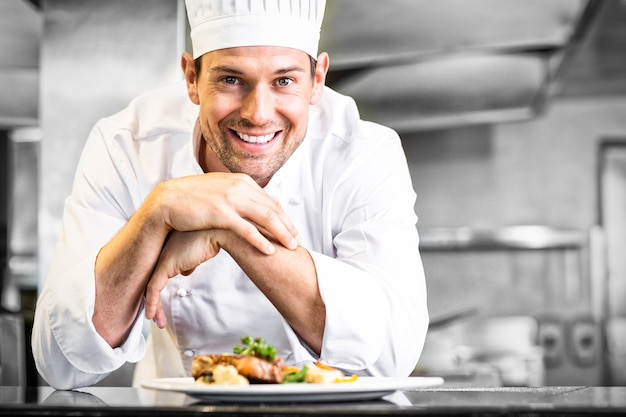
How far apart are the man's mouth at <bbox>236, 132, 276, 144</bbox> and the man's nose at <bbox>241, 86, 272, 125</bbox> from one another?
0.04 m

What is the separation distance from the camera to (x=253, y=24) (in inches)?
68.4

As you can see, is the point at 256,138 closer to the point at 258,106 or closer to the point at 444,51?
the point at 258,106

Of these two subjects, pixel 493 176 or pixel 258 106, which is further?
pixel 493 176

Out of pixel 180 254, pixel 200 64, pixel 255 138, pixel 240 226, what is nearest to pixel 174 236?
pixel 180 254

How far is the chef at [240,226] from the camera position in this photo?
57.4 inches

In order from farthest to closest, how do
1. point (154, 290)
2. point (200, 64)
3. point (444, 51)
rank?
1. point (444, 51)
2. point (200, 64)
3. point (154, 290)

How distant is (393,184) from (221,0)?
49cm

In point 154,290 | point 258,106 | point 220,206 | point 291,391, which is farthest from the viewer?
point 258,106

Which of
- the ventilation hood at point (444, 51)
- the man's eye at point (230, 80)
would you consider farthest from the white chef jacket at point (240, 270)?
the ventilation hood at point (444, 51)

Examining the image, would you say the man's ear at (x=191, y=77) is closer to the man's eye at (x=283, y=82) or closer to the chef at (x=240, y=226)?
the chef at (x=240, y=226)

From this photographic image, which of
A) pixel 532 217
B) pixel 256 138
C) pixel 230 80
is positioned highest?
pixel 532 217

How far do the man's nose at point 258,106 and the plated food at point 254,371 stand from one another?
0.59 metres

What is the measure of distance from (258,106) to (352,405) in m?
0.75

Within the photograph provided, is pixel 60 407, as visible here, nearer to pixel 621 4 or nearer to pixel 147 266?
pixel 147 266
